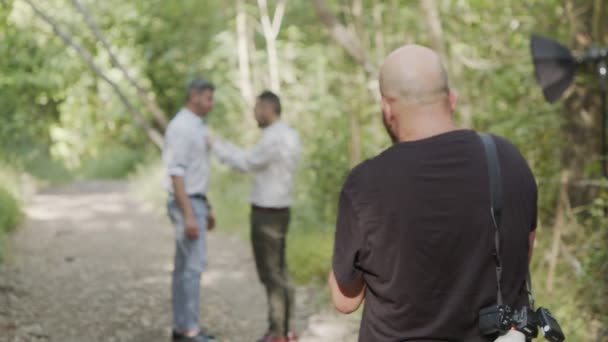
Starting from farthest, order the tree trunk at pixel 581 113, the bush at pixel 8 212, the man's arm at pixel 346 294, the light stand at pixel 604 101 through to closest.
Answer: the bush at pixel 8 212 < the tree trunk at pixel 581 113 < the light stand at pixel 604 101 < the man's arm at pixel 346 294

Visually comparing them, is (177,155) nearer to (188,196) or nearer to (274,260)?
(188,196)

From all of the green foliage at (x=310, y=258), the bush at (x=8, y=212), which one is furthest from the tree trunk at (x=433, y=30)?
the bush at (x=8, y=212)

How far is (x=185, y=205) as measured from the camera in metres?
5.10

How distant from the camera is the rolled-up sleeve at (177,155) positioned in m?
5.12

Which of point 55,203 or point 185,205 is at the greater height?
point 185,205

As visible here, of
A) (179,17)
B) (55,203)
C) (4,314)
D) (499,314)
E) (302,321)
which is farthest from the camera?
(179,17)

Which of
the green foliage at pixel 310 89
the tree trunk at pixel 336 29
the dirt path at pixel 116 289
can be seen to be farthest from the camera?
the green foliage at pixel 310 89

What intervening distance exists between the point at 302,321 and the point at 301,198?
3.70m

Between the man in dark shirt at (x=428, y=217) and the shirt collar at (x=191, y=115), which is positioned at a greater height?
the shirt collar at (x=191, y=115)

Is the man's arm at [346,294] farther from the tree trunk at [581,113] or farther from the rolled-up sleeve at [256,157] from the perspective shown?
the tree trunk at [581,113]

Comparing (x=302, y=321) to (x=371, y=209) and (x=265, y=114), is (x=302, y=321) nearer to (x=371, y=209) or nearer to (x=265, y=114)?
(x=265, y=114)

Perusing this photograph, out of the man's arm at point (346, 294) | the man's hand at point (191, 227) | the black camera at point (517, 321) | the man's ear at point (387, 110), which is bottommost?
the man's hand at point (191, 227)

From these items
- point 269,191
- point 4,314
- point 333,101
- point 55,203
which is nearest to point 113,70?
point 55,203

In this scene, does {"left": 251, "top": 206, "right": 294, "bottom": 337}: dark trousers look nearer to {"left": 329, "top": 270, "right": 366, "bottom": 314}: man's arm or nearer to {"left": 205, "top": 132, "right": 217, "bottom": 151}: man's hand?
{"left": 205, "top": 132, "right": 217, "bottom": 151}: man's hand
